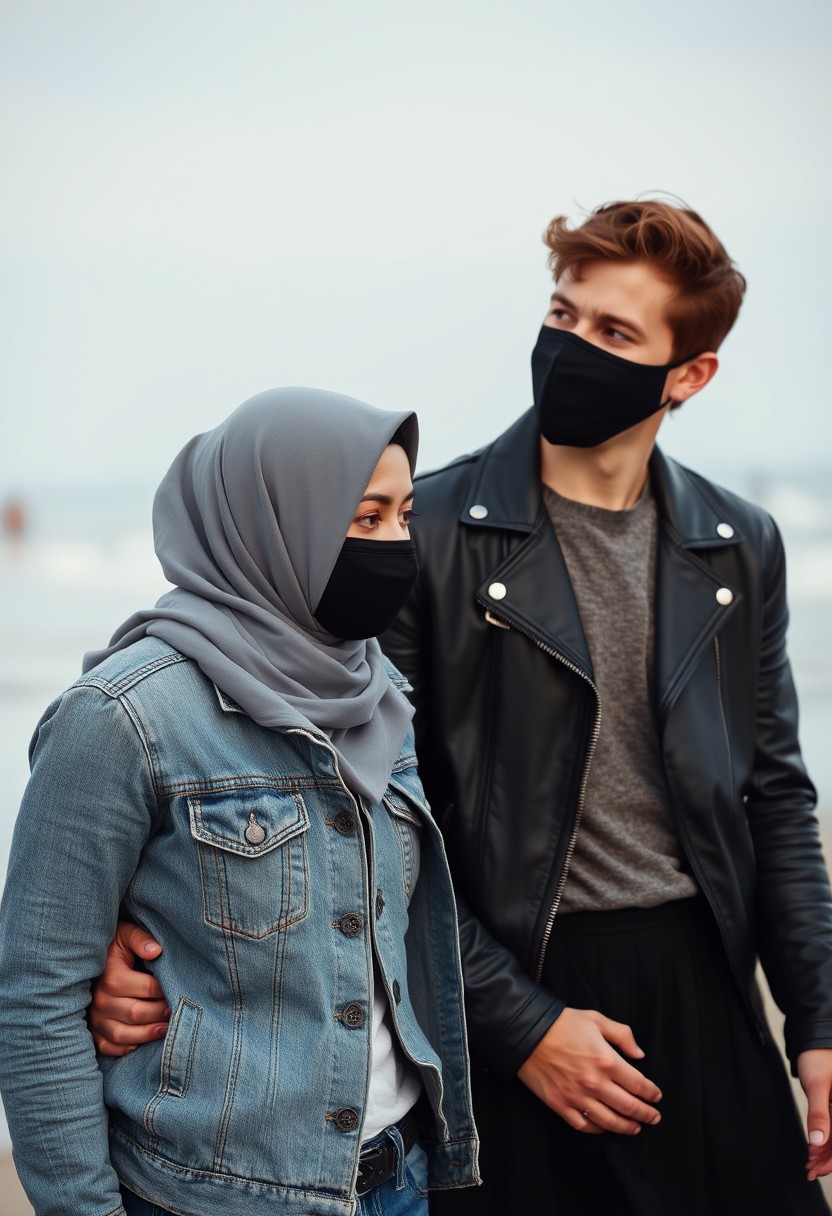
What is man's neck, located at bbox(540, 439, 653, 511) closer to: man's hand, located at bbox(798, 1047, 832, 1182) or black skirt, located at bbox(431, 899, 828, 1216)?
black skirt, located at bbox(431, 899, 828, 1216)

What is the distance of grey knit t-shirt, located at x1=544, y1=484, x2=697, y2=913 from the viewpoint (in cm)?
181

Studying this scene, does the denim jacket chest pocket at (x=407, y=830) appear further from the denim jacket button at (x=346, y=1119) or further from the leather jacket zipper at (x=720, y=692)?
the leather jacket zipper at (x=720, y=692)

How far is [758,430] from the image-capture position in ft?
28.1

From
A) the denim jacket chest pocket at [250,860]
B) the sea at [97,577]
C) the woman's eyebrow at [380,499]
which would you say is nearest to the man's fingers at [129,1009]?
the denim jacket chest pocket at [250,860]

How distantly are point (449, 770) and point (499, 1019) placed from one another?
1.16 feet

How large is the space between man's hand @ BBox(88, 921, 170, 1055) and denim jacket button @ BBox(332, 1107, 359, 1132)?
0.66 ft

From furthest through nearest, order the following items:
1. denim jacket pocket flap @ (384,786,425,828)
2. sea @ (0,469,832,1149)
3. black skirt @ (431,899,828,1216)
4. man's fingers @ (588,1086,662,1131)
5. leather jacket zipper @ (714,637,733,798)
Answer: sea @ (0,469,832,1149) < leather jacket zipper @ (714,637,733,798) < black skirt @ (431,899,828,1216) < man's fingers @ (588,1086,662,1131) < denim jacket pocket flap @ (384,786,425,828)

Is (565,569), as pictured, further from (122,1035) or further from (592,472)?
(122,1035)

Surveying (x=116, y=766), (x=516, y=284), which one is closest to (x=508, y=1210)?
(x=116, y=766)

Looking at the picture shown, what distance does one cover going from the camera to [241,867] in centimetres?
125

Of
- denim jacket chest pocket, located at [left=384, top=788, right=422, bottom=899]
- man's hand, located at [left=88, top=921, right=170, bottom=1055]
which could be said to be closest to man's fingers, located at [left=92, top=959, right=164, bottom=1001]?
man's hand, located at [left=88, top=921, right=170, bottom=1055]

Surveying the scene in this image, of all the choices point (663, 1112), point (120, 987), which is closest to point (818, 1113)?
point (663, 1112)

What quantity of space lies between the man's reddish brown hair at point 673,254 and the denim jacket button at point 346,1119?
1268 mm

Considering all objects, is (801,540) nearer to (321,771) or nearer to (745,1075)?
(745,1075)
